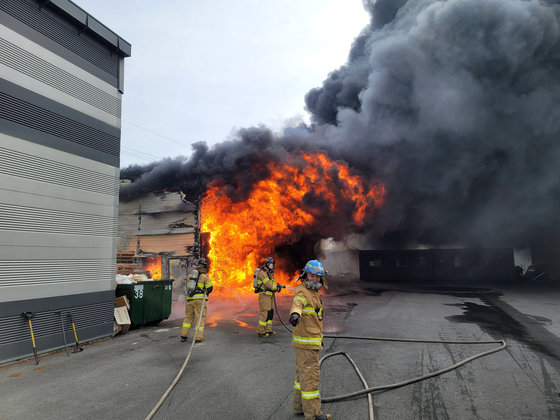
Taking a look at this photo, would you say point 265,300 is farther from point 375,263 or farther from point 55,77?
point 375,263

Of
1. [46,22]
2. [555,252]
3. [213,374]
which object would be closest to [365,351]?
[213,374]

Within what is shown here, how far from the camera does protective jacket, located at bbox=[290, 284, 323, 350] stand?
393cm

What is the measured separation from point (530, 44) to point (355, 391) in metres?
19.6

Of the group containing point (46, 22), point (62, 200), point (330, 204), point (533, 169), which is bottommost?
point (62, 200)

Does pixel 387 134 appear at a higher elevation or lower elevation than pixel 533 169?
higher

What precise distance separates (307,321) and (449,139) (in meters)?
17.6

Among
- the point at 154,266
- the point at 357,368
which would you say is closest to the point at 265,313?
the point at 357,368

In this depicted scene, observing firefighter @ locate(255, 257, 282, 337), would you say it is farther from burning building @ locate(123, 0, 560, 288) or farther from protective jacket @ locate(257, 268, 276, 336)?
burning building @ locate(123, 0, 560, 288)

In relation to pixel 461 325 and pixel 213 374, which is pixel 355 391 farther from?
A: pixel 461 325

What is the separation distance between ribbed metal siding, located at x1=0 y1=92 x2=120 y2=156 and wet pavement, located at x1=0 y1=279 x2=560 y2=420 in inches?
193

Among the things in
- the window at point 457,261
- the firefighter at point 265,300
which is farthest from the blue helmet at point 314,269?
the window at point 457,261

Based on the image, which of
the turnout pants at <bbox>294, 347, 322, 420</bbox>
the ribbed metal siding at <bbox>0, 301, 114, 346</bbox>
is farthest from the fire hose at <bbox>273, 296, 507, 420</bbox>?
the ribbed metal siding at <bbox>0, 301, 114, 346</bbox>

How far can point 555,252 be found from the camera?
25.9m

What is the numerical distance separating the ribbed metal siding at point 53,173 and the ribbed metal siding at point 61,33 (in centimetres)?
293
